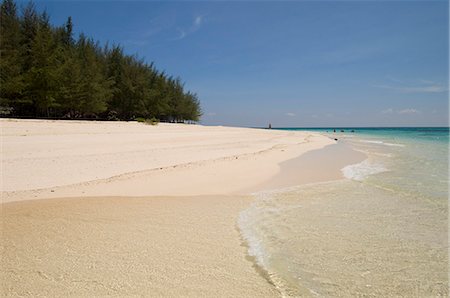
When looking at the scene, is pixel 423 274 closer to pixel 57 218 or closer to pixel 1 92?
pixel 57 218

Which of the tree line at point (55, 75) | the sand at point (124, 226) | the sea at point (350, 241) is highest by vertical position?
the tree line at point (55, 75)

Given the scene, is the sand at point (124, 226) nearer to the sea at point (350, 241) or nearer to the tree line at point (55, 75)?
the sea at point (350, 241)

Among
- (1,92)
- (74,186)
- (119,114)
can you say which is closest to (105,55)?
(119,114)

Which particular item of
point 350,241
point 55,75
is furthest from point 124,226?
point 55,75

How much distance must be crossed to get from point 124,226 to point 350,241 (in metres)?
2.77

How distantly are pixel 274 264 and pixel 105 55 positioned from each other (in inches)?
1786

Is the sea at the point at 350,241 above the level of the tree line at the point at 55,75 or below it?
below

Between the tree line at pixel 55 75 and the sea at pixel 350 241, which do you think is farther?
the tree line at pixel 55 75

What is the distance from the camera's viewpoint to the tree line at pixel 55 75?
918 inches

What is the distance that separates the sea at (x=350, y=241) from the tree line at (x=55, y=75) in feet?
78.0

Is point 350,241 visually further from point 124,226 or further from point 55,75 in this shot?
point 55,75

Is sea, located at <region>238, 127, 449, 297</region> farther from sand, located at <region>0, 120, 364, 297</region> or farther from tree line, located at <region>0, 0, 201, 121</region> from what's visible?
tree line, located at <region>0, 0, 201, 121</region>

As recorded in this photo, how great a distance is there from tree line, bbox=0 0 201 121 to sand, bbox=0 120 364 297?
59.9 feet

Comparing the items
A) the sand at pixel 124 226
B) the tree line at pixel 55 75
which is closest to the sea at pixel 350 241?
the sand at pixel 124 226
